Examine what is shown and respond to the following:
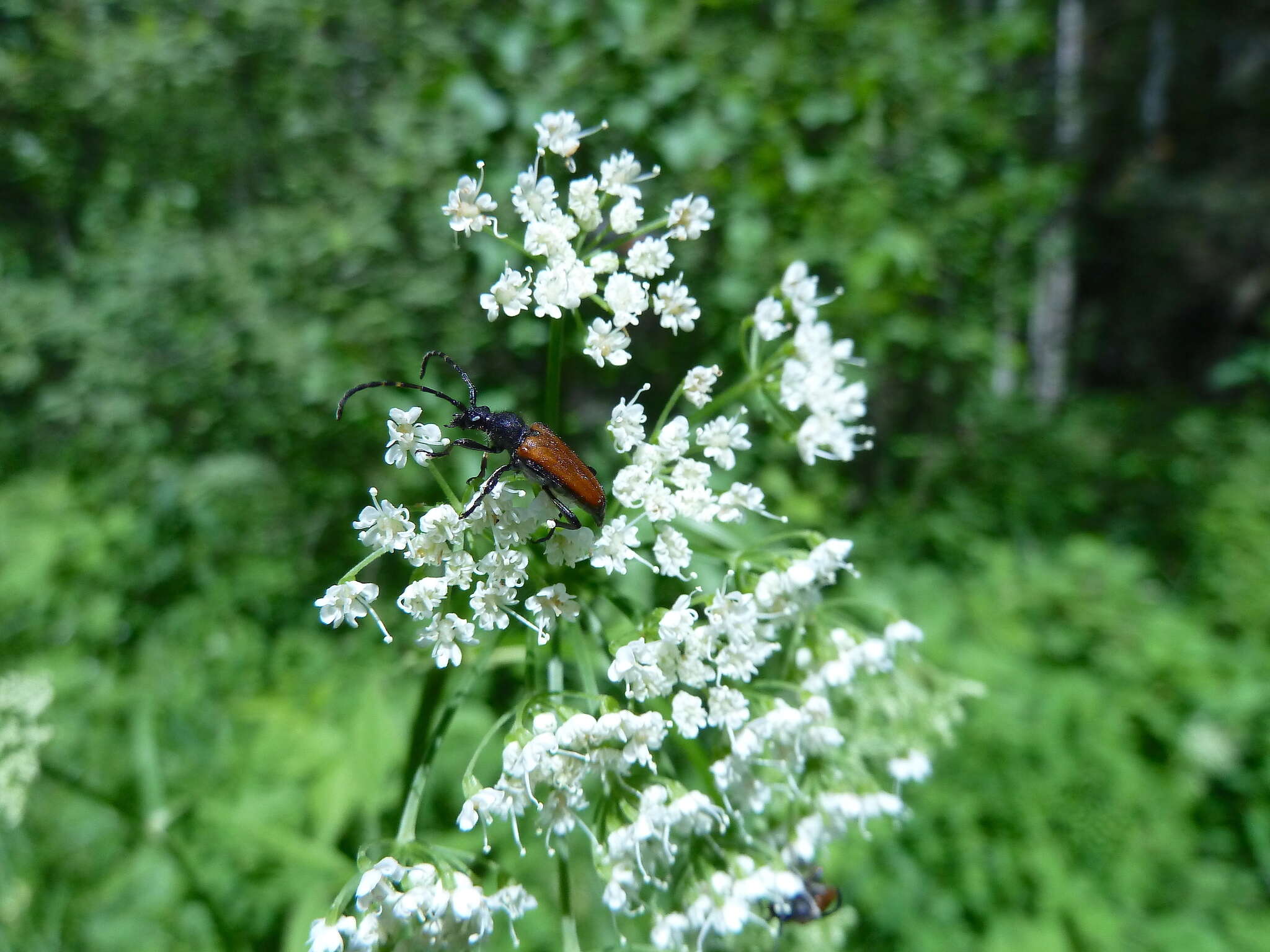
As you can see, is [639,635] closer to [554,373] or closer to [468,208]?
[554,373]

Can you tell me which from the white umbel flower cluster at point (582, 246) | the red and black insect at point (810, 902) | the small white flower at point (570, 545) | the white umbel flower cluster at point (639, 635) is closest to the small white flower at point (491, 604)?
the white umbel flower cluster at point (639, 635)

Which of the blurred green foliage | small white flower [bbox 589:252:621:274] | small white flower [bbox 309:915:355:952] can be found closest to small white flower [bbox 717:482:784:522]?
small white flower [bbox 589:252:621:274]

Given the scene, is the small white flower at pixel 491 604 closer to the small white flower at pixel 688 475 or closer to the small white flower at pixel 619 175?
the small white flower at pixel 688 475

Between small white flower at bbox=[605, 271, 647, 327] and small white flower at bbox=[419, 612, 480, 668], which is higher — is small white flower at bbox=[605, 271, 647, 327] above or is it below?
above

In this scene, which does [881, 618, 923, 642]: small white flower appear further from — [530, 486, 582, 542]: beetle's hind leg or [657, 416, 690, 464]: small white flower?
[530, 486, 582, 542]: beetle's hind leg

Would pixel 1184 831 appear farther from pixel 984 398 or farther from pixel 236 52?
pixel 236 52

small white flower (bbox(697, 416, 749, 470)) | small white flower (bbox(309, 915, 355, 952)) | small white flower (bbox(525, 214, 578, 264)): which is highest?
small white flower (bbox(525, 214, 578, 264))

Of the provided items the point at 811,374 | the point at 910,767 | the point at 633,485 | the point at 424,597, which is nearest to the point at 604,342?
the point at 633,485
